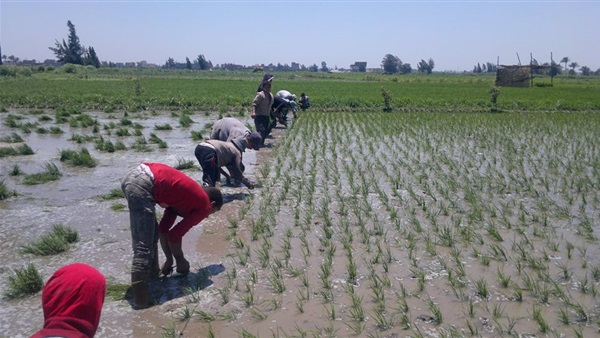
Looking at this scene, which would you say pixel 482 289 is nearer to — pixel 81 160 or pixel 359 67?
pixel 81 160

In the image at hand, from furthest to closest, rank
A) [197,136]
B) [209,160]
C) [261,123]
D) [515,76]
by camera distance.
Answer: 1. [515,76]
2. [197,136]
3. [261,123]
4. [209,160]

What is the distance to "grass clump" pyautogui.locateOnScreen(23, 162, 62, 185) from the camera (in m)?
7.88

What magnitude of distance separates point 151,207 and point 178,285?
0.75 meters

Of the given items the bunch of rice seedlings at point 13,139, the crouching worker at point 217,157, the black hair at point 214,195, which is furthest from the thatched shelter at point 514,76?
the black hair at point 214,195

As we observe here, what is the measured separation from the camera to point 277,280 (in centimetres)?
438

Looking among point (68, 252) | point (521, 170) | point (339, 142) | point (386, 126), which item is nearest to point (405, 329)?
point (68, 252)

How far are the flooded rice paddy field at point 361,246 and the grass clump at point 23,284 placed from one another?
0.29 ft

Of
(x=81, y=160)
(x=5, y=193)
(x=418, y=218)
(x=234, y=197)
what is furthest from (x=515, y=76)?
(x=5, y=193)

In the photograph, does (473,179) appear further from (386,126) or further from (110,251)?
(386,126)

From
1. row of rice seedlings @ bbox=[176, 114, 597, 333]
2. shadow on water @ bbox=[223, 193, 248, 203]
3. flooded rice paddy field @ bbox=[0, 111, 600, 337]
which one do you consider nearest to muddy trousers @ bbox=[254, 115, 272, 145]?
flooded rice paddy field @ bbox=[0, 111, 600, 337]

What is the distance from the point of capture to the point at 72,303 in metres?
2.28

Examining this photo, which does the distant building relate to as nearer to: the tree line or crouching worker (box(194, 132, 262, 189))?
the tree line

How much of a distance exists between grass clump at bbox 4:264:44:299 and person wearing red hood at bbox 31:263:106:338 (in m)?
2.17

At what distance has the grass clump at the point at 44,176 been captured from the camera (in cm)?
788
